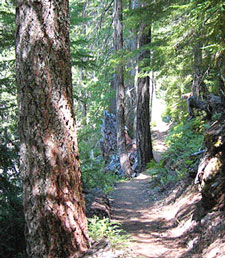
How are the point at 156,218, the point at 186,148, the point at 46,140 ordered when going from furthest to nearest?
the point at 186,148 → the point at 156,218 → the point at 46,140

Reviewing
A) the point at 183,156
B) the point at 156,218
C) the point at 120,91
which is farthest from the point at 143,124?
the point at 156,218

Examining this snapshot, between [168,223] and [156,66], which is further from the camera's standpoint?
[156,66]

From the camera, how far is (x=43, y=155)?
341cm

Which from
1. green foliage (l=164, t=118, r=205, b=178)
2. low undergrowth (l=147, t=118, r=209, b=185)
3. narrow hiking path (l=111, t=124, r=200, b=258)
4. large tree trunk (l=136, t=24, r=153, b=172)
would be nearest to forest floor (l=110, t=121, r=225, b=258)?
narrow hiking path (l=111, t=124, r=200, b=258)

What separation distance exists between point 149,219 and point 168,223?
0.69 metres

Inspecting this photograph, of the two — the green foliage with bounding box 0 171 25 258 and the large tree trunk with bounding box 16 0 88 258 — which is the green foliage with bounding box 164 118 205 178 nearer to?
the green foliage with bounding box 0 171 25 258

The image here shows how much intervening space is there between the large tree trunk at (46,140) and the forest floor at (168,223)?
3.20 ft

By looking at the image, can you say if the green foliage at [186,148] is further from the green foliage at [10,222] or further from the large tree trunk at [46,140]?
the large tree trunk at [46,140]

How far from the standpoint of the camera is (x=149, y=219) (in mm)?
6566

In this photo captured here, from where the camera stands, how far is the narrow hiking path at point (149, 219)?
15.0ft

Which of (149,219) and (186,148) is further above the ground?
(186,148)

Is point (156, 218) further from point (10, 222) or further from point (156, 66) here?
point (156, 66)

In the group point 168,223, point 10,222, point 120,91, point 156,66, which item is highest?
point 156,66

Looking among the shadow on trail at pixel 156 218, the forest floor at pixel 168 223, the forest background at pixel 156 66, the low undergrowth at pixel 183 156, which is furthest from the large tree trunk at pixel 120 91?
the forest floor at pixel 168 223
